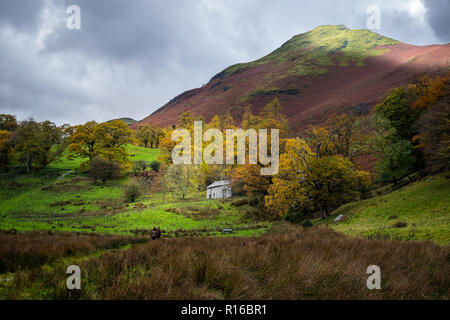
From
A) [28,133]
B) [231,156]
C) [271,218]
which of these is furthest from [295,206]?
[28,133]

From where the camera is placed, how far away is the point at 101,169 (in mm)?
41562

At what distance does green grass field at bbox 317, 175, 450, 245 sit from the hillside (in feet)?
130

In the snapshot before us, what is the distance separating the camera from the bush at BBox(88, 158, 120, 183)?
41281 millimetres

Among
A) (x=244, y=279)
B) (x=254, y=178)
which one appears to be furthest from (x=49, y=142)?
(x=244, y=279)

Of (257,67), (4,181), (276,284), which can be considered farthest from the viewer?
(257,67)

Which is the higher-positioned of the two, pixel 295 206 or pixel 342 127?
pixel 342 127

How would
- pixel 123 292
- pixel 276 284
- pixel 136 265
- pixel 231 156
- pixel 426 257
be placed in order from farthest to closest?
pixel 231 156 → pixel 426 257 → pixel 136 265 → pixel 276 284 → pixel 123 292

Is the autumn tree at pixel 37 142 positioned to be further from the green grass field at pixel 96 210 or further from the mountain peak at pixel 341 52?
the mountain peak at pixel 341 52

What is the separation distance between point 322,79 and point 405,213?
367 feet

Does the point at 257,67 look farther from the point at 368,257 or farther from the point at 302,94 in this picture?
the point at 368,257

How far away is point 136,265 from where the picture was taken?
496cm

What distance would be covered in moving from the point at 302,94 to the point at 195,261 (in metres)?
108

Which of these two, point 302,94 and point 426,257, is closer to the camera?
point 426,257

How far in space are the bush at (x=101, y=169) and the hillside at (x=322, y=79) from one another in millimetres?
48681
